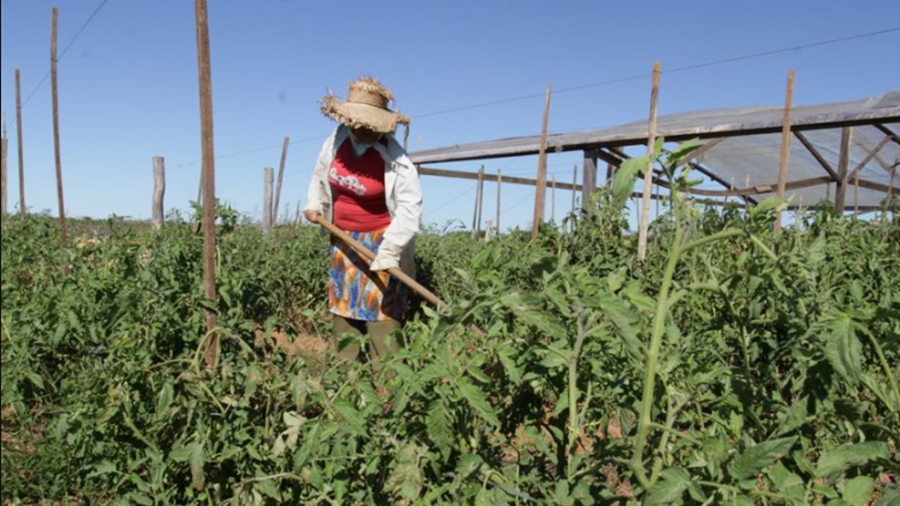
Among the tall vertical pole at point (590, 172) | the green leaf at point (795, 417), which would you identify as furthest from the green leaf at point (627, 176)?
the tall vertical pole at point (590, 172)

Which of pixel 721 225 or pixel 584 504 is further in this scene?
pixel 721 225

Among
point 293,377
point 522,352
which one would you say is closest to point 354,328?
point 293,377

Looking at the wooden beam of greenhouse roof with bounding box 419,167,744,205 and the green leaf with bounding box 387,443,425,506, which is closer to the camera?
the green leaf with bounding box 387,443,425,506

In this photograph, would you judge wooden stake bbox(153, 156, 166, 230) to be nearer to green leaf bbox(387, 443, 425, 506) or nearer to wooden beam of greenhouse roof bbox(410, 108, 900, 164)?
wooden beam of greenhouse roof bbox(410, 108, 900, 164)

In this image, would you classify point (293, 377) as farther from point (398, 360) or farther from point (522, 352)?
point (522, 352)

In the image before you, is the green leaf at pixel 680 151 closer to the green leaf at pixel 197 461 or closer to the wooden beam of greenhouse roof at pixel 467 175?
the green leaf at pixel 197 461

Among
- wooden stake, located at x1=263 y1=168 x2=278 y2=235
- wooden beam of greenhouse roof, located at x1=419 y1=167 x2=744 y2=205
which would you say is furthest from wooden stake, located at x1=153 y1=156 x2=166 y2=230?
wooden beam of greenhouse roof, located at x1=419 y1=167 x2=744 y2=205

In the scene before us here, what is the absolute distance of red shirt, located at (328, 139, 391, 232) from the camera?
3371 mm

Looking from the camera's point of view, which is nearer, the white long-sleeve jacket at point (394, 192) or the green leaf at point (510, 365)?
the green leaf at point (510, 365)

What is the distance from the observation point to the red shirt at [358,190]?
133 inches

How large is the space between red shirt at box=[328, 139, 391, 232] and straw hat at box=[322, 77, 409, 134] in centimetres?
18

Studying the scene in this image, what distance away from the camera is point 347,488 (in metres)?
1.44

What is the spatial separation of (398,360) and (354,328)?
2.14 meters

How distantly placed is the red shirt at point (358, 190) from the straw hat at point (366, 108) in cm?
18
